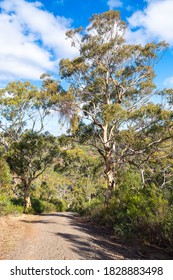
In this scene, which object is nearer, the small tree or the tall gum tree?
the tall gum tree

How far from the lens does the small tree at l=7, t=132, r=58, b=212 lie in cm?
2130

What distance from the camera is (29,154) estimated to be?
22.1 metres

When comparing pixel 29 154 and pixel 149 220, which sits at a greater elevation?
pixel 29 154

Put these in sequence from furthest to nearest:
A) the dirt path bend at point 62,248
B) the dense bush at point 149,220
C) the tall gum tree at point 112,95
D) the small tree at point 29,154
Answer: the small tree at point 29,154 → the tall gum tree at point 112,95 → the dense bush at point 149,220 → the dirt path bend at point 62,248

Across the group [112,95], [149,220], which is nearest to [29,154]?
[112,95]

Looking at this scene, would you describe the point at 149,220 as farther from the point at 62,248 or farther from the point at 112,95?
the point at 112,95

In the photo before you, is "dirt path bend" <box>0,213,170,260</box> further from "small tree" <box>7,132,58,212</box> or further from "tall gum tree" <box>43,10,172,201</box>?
"small tree" <box>7,132,58,212</box>

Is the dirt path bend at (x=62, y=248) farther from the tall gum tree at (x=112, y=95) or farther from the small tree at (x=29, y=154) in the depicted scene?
the small tree at (x=29, y=154)

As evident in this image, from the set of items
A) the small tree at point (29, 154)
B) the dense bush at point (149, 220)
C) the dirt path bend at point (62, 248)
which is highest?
the small tree at point (29, 154)

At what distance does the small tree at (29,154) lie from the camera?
21297 millimetres

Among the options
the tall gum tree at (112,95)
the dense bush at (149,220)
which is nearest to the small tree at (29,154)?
the tall gum tree at (112,95)

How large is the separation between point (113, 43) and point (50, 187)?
38558 mm

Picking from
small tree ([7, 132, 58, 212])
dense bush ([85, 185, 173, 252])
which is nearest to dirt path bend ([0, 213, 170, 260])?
dense bush ([85, 185, 173, 252])

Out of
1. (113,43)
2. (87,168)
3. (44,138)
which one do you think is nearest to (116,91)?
(113,43)
